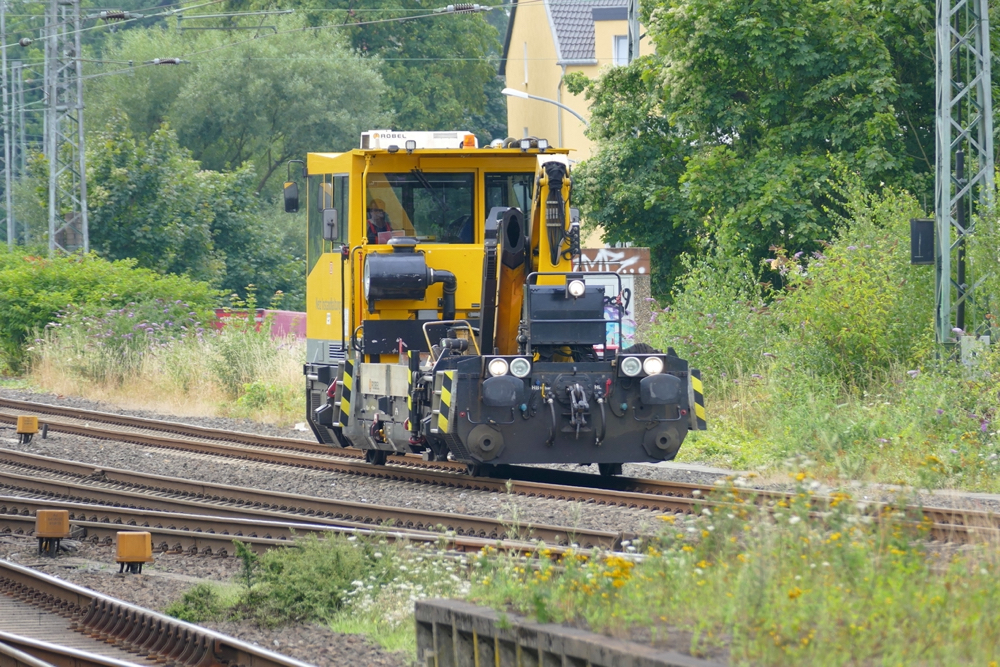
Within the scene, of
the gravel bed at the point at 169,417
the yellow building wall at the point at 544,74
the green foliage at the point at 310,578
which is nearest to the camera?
the green foliage at the point at 310,578

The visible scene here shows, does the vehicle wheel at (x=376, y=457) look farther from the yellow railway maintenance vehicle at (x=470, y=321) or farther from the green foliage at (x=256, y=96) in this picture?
the green foliage at (x=256, y=96)

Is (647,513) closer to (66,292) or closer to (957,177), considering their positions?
(957,177)

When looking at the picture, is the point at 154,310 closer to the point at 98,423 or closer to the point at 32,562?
the point at 98,423

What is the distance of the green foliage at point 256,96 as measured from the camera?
5009cm

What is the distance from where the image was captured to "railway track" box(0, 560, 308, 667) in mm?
6770

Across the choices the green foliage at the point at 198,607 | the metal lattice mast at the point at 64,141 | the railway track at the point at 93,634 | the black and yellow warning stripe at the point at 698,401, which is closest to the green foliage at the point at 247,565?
the green foliage at the point at 198,607

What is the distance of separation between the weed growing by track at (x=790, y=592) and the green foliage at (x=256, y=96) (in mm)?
44948

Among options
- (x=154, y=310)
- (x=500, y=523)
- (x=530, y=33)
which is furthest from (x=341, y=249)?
(x=530, y=33)

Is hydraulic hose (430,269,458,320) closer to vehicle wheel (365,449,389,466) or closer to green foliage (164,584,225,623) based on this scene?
vehicle wheel (365,449,389,466)

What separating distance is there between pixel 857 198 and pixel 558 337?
7297 mm

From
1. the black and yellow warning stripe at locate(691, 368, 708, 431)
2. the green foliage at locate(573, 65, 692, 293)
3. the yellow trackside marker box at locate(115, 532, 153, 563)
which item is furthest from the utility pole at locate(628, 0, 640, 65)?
the yellow trackside marker box at locate(115, 532, 153, 563)

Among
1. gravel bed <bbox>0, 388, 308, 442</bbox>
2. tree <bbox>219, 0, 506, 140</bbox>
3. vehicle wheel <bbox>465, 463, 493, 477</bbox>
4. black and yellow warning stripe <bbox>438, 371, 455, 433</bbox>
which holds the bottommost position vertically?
vehicle wheel <bbox>465, 463, 493, 477</bbox>

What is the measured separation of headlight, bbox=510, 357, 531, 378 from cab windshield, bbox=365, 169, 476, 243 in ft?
7.52

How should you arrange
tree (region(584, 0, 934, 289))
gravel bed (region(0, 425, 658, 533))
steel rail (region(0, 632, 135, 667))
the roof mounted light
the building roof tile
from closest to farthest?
steel rail (region(0, 632, 135, 667)) → gravel bed (region(0, 425, 658, 533)) → the roof mounted light → tree (region(584, 0, 934, 289)) → the building roof tile
